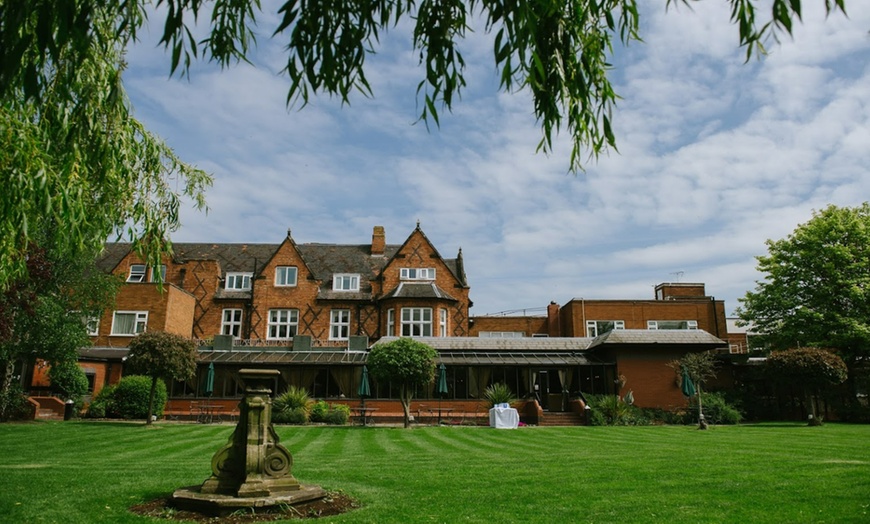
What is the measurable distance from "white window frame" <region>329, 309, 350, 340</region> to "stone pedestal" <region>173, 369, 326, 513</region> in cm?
3199

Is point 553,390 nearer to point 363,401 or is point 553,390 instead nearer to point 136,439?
point 363,401

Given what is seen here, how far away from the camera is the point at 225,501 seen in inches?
314

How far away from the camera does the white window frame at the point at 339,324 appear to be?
4066 centimetres

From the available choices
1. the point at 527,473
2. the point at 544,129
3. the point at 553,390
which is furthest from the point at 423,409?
the point at 544,129

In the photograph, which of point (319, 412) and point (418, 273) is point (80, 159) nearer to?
point (319, 412)

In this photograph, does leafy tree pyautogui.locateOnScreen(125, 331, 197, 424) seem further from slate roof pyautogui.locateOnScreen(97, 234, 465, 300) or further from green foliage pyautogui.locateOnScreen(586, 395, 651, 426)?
green foliage pyautogui.locateOnScreen(586, 395, 651, 426)

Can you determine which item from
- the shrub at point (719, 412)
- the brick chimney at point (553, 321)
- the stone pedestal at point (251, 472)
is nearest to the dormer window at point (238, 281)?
the brick chimney at point (553, 321)

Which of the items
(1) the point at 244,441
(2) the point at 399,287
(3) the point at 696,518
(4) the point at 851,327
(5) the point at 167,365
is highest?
(2) the point at 399,287

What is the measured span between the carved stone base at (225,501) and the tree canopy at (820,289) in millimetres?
32434

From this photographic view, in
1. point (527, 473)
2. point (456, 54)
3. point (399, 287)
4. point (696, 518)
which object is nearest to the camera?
point (456, 54)

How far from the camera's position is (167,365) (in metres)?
24.2

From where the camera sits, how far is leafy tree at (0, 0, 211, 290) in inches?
244

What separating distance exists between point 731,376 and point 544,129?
113ft

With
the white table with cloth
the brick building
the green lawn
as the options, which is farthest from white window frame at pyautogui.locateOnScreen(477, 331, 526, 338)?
the green lawn
